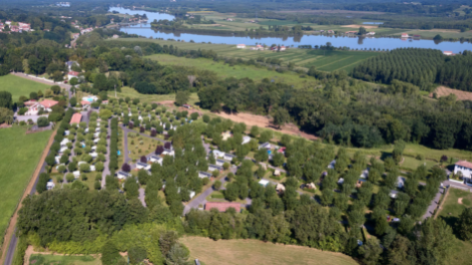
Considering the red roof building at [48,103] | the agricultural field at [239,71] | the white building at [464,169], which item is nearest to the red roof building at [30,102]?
the red roof building at [48,103]

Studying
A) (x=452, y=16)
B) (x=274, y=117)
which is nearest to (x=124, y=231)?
(x=274, y=117)

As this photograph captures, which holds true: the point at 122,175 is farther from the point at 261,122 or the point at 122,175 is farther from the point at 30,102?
the point at 30,102

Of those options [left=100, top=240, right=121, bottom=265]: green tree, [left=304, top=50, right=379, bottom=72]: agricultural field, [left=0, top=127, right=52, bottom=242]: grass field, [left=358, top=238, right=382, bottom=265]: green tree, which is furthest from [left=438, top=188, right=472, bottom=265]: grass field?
[left=304, top=50, right=379, bottom=72]: agricultural field

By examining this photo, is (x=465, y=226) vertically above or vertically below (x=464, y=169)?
below

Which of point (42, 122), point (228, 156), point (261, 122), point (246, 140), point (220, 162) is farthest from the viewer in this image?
point (261, 122)

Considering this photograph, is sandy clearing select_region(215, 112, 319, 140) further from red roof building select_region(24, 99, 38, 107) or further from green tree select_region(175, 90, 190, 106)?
red roof building select_region(24, 99, 38, 107)

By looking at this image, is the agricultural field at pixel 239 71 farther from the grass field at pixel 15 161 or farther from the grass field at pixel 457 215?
the grass field at pixel 15 161

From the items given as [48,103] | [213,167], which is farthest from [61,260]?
[48,103]
